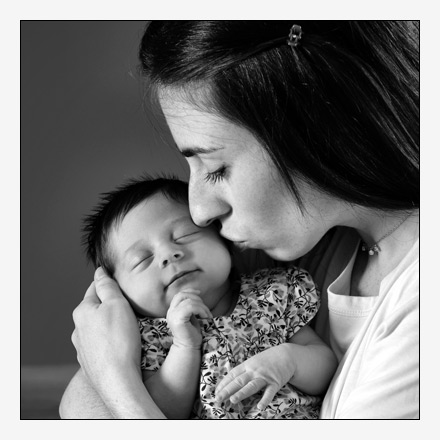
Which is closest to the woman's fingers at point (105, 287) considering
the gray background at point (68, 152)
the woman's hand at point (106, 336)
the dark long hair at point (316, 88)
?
the woman's hand at point (106, 336)

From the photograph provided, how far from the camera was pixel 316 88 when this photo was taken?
4.80ft

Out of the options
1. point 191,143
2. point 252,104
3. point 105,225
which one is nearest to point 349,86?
point 252,104

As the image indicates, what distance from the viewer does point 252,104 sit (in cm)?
145

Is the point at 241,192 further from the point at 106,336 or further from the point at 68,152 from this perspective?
the point at 68,152

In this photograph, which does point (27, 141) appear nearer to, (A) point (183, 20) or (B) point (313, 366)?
(A) point (183, 20)

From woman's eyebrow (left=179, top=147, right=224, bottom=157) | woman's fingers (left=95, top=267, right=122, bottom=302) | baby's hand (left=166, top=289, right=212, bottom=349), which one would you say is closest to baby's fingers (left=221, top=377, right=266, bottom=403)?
baby's hand (left=166, top=289, right=212, bottom=349)

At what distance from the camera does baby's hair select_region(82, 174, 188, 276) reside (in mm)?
1691

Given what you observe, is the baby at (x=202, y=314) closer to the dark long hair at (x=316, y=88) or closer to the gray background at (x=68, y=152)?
the gray background at (x=68, y=152)

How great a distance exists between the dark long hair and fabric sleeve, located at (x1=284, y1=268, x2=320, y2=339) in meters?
0.27

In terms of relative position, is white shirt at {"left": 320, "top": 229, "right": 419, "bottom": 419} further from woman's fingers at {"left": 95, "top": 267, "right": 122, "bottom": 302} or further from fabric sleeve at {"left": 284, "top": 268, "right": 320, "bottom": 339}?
woman's fingers at {"left": 95, "top": 267, "right": 122, "bottom": 302}

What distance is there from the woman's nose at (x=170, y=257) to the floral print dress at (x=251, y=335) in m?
0.12

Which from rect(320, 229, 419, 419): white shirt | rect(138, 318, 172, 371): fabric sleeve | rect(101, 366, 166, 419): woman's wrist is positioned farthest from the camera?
rect(138, 318, 172, 371): fabric sleeve

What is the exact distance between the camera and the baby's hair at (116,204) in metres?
1.69

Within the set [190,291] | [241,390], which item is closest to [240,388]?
[241,390]
